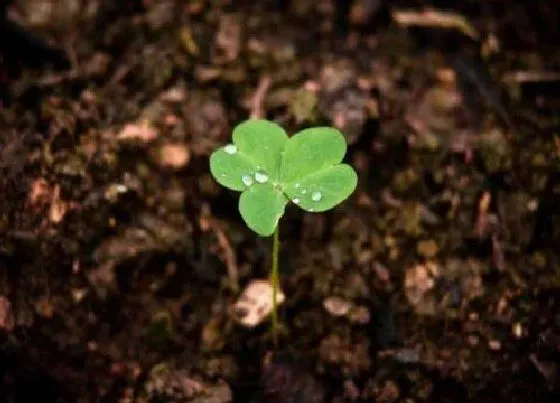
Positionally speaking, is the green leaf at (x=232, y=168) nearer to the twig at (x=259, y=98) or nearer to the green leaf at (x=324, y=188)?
the green leaf at (x=324, y=188)

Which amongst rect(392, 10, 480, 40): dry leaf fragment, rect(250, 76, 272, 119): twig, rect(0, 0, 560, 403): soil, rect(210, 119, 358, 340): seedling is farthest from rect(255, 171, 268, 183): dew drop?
rect(392, 10, 480, 40): dry leaf fragment

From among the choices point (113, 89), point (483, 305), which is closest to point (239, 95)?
point (113, 89)

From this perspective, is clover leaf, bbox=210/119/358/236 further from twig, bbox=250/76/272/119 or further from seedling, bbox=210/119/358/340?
twig, bbox=250/76/272/119

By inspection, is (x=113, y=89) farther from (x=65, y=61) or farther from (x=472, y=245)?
(x=472, y=245)

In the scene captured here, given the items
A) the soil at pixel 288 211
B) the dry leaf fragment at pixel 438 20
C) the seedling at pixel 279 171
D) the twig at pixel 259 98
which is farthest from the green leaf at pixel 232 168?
the dry leaf fragment at pixel 438 20

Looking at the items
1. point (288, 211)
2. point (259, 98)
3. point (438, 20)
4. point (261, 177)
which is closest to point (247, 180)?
point (261, 177)
